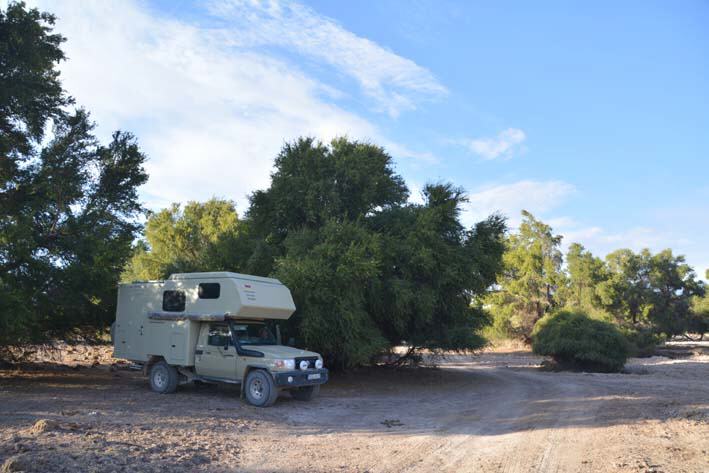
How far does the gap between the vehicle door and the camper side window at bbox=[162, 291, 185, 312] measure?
896mm

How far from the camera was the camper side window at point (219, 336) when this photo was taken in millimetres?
13383

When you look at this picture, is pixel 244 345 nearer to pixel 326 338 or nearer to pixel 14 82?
pixel 326 338

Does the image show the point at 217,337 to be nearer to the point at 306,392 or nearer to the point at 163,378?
the point at 163,378

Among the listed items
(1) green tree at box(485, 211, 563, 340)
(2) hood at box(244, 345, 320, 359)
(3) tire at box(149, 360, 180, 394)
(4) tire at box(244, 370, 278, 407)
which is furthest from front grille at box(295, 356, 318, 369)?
(1) green tree at box(485, 211, 563, 340)

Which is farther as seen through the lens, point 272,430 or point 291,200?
point 291,200

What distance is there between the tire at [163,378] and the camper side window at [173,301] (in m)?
1.51

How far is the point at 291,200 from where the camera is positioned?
20.3 metres

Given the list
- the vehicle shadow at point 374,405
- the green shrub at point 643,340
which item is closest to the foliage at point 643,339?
the green shrub at point 643,340

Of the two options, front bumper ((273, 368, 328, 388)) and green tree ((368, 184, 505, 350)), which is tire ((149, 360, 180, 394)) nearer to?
front bumper ((273, 368, 328, 388))

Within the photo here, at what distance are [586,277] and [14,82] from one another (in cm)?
4461

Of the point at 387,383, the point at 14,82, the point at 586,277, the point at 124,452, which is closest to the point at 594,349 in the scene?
the point at 387,383

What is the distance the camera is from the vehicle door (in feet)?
43.3

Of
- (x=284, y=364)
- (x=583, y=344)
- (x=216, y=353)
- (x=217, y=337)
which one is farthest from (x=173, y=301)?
(x=583, y=344)

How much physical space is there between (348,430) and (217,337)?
5032 millimetres
